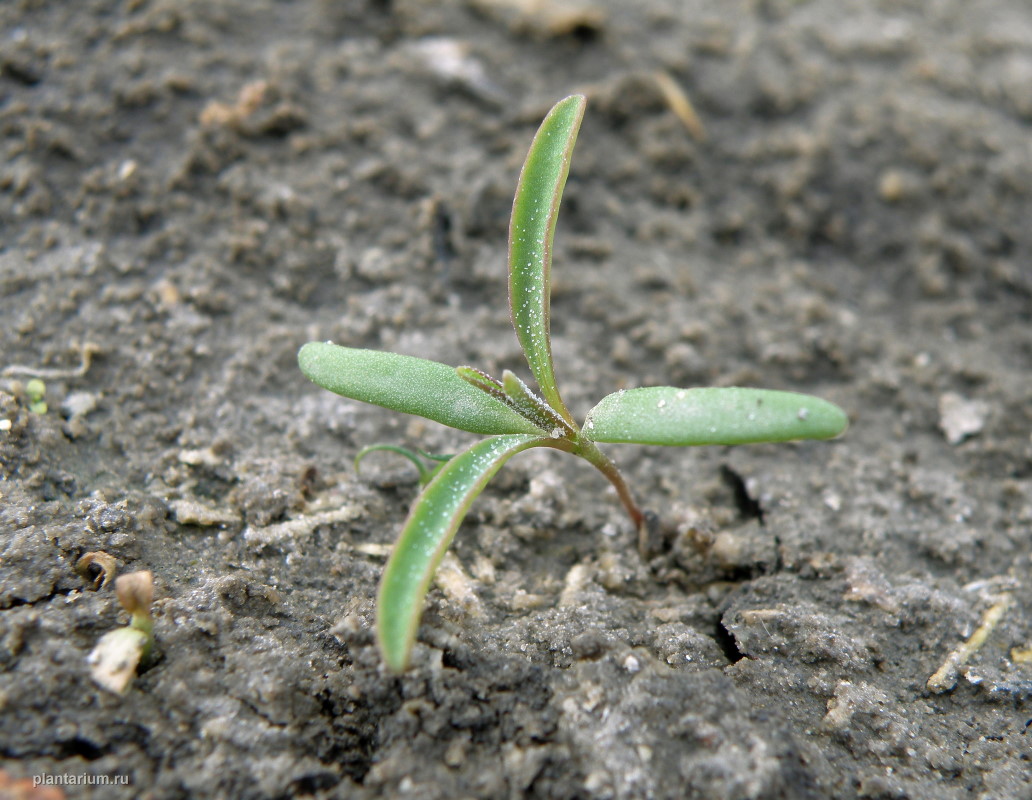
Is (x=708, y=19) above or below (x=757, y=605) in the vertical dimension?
above

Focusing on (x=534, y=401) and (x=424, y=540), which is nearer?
(x=424, y=540)

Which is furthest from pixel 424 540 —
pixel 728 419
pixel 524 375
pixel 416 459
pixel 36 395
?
pixel 36 395

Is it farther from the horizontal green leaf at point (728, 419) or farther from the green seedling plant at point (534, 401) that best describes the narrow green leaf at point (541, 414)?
the horizontal green leaf at point (728, 419)

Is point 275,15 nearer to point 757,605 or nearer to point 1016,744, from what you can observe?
point 757,605

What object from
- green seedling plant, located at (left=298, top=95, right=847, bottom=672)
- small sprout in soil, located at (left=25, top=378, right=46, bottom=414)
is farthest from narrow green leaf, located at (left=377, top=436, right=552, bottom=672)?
small sprout in soil, located at (left=25, top=378, right=46, bottom=414)

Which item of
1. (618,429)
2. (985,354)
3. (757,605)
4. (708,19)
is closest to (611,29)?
(708,19)

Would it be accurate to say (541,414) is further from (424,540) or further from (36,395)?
(36,395)
